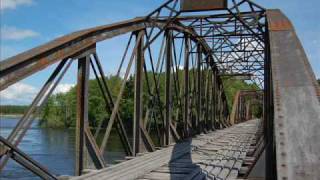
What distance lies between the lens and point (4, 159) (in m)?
6.08

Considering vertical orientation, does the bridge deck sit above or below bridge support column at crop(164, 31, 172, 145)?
below

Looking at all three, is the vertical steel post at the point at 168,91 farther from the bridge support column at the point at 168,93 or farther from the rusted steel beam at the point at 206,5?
the rusted steel beam at the point at 206,5

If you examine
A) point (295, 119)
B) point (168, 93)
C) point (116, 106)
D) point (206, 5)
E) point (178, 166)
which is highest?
point (206, 5)

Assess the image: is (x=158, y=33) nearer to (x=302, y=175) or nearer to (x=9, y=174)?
(x=302, y=175)

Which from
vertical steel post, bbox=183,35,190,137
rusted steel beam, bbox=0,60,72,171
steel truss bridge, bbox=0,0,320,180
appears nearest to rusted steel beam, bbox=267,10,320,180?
steel truss bridge, bbox=0,0,320,180

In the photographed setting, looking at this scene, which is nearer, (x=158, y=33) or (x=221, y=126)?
(x=158, y=33)

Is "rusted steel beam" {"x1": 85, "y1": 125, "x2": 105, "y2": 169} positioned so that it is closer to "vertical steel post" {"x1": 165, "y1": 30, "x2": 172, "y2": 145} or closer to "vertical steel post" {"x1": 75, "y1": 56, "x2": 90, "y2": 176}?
"vertical steel post" {"x1": 75, "y1": 56, "x2": 90, "y2": 176}

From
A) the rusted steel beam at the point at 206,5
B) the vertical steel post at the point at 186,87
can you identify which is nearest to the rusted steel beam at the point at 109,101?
the rusted steel beam at the point at 206,5

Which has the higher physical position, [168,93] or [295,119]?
[168,93]

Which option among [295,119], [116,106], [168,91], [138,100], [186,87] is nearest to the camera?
[295,119]

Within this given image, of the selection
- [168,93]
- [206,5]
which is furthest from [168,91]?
[206,5]

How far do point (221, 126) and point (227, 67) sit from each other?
16.4 feet

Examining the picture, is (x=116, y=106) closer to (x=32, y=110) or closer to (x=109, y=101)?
(x=109, y=101)

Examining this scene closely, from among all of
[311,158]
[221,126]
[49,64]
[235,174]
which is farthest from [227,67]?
[311,158]
